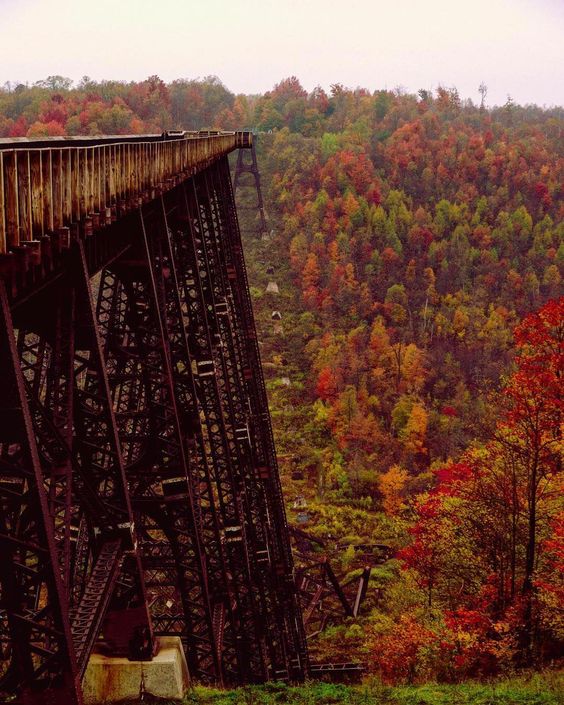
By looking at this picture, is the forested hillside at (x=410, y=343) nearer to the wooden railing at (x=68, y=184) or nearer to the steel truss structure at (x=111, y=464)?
the steel truss structure at (x=111, y=464)

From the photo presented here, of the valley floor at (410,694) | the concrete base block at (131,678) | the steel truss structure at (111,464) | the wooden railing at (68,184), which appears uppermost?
the wooden railing at (68,184)

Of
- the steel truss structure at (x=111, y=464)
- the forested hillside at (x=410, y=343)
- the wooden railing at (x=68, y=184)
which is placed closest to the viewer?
the wooden railing at (x=68, y=184)

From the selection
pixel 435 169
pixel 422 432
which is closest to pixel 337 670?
pixel 422 432

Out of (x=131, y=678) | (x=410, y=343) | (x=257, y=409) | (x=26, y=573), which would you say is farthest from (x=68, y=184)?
(x=410, y=343)

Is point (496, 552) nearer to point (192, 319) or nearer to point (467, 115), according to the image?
point (192, 319)

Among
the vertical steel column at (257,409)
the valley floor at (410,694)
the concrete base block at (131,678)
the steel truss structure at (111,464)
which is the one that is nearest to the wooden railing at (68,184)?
the steel truss structure at (111,464)

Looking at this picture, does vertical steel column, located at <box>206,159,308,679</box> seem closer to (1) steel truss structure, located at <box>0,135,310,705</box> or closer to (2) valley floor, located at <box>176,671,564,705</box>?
(1) steel truss structure, located at <box>0,135,310,705</box>

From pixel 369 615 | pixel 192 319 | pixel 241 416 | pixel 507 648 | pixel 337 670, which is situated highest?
pixel 192 319
